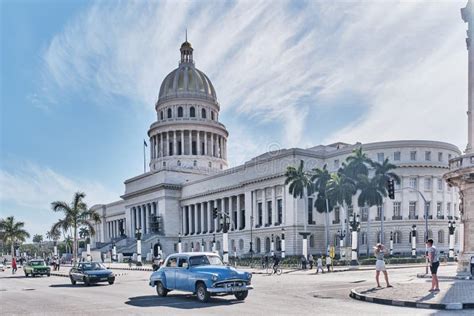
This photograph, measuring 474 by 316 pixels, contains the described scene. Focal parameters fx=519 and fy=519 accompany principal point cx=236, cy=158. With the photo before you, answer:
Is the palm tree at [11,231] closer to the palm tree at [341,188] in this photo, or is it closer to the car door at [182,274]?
the palm tree at [341,188]

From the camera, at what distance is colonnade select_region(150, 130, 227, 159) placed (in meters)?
117

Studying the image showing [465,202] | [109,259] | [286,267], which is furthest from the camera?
[109,259]

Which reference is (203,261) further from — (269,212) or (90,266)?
(269,212)

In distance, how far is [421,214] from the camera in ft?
251

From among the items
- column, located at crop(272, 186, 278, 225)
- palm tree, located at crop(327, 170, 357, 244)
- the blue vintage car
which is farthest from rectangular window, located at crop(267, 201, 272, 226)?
the blue vintage car

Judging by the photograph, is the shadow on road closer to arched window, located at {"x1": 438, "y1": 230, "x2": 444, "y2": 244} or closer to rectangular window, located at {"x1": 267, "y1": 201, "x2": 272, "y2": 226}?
rectangular window, located at {"x1": 267, "y1": 201, "x2": 272, "y2": 226}

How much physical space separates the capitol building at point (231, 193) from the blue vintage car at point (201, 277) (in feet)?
153

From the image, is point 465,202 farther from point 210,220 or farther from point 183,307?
point 210,220

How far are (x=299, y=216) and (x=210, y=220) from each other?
88.0 ft

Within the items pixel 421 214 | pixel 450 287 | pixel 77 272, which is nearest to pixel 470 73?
pixel 450 287

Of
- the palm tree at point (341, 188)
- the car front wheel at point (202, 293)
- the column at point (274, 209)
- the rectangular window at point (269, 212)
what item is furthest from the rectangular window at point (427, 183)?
the car front wheel at point (202, 293)

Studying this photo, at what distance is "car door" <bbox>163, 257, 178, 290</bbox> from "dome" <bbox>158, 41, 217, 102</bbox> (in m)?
99.4

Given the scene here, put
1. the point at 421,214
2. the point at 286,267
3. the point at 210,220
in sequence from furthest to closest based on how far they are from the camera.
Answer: the point at 210,220 < the point at 421,214 < the point at 286,267

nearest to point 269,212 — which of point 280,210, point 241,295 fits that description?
point 280,210
